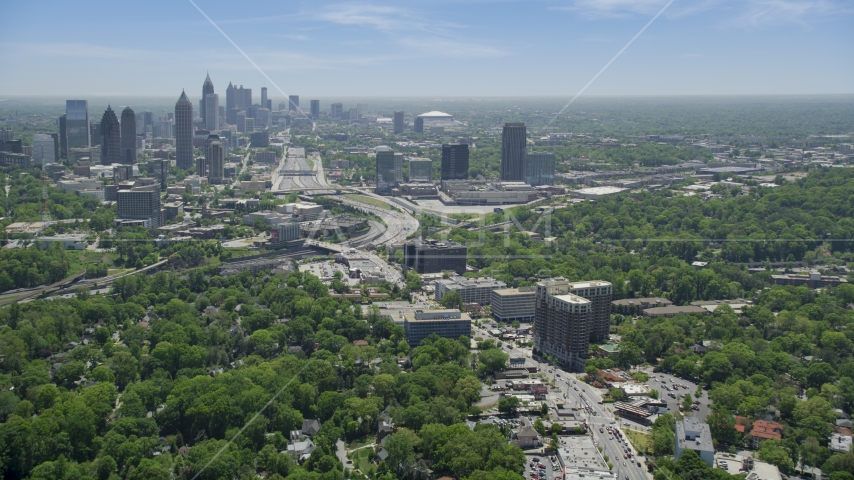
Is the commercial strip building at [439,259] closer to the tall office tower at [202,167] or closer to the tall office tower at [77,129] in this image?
the tall office tower at [202,167]

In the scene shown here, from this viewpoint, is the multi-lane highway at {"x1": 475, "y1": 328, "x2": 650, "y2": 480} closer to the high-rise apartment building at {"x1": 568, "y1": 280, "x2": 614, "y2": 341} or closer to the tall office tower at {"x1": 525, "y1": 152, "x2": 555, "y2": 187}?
the high-rise apartment building at {"x1": 568, "y1": 280, "x2": 614, "y2": 341}

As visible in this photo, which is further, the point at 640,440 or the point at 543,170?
the point at 543,170

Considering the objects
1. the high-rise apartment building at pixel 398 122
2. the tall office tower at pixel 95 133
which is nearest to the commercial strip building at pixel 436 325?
the tall office tower at pixel 95 133

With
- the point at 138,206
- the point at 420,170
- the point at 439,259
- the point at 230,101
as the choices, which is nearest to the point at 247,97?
the point at 230,101

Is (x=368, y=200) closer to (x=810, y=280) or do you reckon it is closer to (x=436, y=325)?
(x=810, y=280)

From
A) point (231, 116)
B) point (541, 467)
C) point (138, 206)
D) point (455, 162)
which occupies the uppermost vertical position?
point (231, 116)

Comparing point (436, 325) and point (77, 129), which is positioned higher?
point (77, 129)
